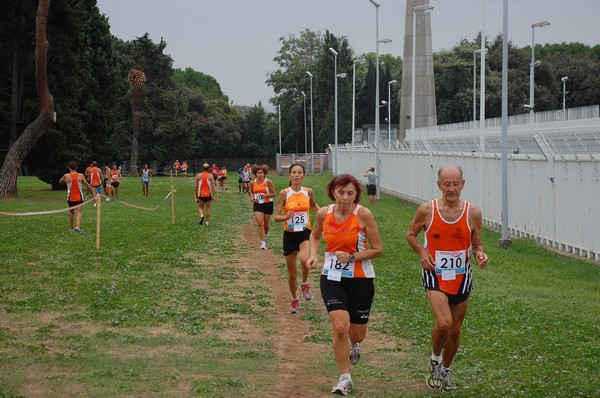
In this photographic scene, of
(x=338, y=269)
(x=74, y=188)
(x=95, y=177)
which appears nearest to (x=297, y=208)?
(x=338, y=269)

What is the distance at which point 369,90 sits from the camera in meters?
126

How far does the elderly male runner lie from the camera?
27.5 feet

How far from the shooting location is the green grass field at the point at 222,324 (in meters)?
8.91

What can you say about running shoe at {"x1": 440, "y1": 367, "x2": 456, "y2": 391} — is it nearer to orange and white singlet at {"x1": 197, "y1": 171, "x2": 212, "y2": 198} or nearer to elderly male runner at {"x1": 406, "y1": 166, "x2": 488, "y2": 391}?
elderly male runner at {"x1": 406, "y1": 166, "x2": 488, "y2": 391}

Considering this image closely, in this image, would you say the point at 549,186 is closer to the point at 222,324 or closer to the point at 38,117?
the point at 222,324

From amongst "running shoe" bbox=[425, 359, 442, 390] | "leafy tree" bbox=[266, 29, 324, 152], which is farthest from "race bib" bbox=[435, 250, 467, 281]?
"leafy tree" bbox=[266, 29, 324, 152]

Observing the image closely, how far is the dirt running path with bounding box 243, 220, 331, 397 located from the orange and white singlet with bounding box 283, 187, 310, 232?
3.92ft

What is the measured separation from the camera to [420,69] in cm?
5856

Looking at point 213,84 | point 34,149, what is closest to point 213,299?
point 34,149

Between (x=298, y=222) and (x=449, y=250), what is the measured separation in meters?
5.32

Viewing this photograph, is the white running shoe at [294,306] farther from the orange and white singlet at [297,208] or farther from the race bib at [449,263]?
the race bib at [449,263]

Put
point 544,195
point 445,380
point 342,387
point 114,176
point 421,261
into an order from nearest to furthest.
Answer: point 421,261, point 342,387, point 445,380, point 544,195, point 114,176

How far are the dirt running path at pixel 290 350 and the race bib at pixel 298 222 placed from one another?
3.86 ft

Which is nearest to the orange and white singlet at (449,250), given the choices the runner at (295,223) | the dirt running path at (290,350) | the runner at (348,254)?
the runner at (348,254)
